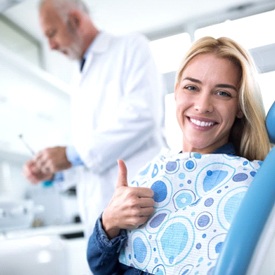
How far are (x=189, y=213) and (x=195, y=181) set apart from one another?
0.27 ft

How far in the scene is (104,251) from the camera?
91 cm

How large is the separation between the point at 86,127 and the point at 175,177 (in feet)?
2.16

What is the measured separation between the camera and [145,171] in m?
1.01

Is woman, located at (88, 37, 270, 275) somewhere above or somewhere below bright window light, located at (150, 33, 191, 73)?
below

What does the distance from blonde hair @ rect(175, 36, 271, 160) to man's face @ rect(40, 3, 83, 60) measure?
0.72 m

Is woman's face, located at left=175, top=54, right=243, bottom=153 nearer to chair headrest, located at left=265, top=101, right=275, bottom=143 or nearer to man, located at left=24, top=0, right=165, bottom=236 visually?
chair headrest, located at left=265, top=101, right=275, bottom=143

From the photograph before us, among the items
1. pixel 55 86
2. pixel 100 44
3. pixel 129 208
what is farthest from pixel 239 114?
pixel 55 86

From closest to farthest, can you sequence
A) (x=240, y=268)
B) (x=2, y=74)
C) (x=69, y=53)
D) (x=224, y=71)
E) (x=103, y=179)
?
(x=240, y=268), (x=224, y=71), (x=103, y=179), (x=69, y=53), (x=2, y=74)

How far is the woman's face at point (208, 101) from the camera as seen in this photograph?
95 cm

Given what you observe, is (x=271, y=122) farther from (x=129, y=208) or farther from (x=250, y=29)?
(x=250, y=29)

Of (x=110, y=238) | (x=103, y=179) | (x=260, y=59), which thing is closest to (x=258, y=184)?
(x=110, y=238)

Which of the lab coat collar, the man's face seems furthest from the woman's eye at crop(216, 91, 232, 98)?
the man's face

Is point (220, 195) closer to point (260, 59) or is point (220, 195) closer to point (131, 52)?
point (260, 59)

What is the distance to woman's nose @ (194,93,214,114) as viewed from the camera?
37.6 inches
